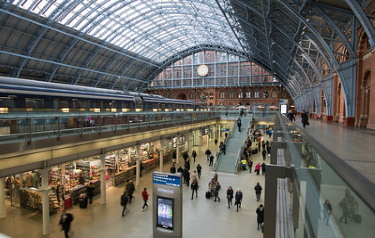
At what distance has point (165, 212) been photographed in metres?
9.37

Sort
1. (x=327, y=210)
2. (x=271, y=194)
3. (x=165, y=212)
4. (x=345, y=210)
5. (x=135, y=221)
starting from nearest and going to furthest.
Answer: (x=345, y=210) → (x=327, y=210) → (x=271, y=194) → (x=165, y=212) → (x=135, y=221)

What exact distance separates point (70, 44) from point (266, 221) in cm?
4501

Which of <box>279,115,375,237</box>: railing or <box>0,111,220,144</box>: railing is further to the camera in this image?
<box>0,111,220,144</box>: railing

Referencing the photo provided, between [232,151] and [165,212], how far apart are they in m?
14.8

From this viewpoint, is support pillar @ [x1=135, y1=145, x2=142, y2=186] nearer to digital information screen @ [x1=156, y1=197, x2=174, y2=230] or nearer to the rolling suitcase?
Result: digital information screen @ [x1=156, y1=197, x2=174, y2=230]

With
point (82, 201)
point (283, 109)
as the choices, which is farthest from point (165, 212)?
point (283, 109)

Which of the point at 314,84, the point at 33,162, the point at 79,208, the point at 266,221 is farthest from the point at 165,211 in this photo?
the point at 314,84

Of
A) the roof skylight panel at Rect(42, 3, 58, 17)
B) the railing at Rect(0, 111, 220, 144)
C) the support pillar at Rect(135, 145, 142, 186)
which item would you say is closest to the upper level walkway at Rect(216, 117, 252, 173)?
the railing at Rect(0, 111, 220, 144)

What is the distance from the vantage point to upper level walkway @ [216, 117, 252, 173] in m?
20.2

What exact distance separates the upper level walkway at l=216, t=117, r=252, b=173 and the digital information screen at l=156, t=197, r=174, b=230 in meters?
11.1

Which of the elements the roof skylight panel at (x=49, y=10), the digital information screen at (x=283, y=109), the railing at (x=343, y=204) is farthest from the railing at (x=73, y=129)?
the roof skylight panel at (x=49, y=10)

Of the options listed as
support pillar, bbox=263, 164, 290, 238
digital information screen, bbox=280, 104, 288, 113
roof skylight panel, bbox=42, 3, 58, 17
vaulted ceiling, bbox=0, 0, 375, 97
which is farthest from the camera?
digital information screen, bbox=280, 104, 288, 113

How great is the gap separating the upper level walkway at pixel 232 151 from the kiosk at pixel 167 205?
1113cm

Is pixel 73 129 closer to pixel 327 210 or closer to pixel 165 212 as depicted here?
pixel 165 212
